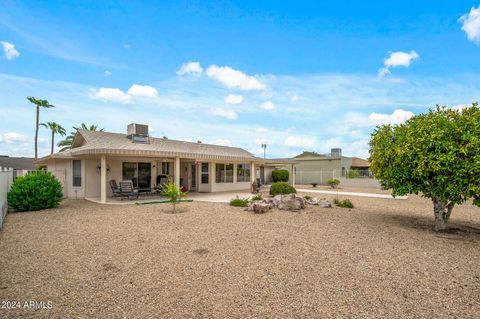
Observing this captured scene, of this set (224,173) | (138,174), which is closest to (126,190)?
(138,174)

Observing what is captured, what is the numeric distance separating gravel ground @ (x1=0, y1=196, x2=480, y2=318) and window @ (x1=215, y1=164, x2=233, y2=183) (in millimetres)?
9918

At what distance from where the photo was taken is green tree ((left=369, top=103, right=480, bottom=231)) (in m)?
6.52

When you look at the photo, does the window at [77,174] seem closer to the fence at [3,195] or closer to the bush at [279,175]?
the fence at [3,195]

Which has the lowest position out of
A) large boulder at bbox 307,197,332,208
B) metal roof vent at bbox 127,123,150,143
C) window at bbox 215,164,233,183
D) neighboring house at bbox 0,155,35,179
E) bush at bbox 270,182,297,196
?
large boulder at bbox 307,197,332,208


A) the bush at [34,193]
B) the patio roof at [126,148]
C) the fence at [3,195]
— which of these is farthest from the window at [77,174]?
the fence at [3,195]

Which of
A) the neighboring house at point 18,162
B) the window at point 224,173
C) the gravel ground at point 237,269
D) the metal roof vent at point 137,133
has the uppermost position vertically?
the metal roof vent at point 137,133

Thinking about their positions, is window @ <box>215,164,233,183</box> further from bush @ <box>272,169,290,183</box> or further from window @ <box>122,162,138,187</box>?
bush @ <box>272,169,290,183</box>

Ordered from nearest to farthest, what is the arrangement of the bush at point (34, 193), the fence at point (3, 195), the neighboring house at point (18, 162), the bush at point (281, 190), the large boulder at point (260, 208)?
the fence at point (3, 195), the large boulder at point (260, 208), the bush at point (34, 193), the bush at point (281, 190), the neighboring house at point (18, 162)

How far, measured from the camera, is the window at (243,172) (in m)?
20.0

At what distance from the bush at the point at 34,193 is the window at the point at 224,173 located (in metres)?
9.77

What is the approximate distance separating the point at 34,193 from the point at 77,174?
4.45 meters

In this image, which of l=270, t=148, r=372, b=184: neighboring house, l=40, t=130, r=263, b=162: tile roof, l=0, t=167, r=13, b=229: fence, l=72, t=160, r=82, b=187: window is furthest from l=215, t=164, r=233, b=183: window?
l=270, t=148, r=372, b=184: neighboring house

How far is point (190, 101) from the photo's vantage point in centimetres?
1666

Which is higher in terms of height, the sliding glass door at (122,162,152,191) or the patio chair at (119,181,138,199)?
the sliding glass door at (122,162,152,191)
